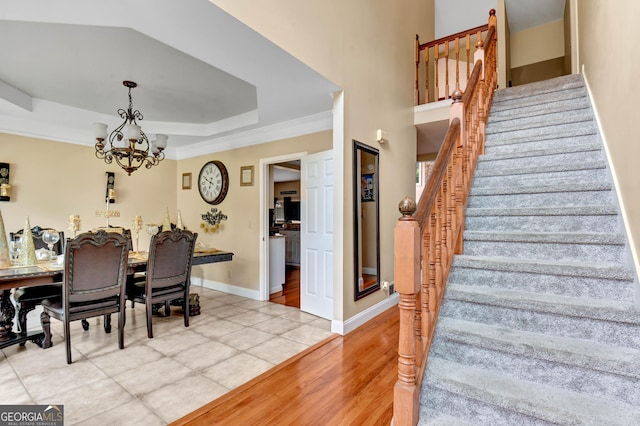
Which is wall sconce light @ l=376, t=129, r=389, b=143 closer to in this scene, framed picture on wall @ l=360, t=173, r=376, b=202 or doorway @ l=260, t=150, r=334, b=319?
framed picture on wall @ l=360, t=173, r=376, b=202

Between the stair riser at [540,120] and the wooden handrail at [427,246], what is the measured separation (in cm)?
66

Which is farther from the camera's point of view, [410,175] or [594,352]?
[410,175]

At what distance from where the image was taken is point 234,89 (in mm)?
3742

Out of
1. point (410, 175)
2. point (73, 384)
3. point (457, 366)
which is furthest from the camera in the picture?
point (410, 175)

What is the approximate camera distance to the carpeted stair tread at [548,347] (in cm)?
140

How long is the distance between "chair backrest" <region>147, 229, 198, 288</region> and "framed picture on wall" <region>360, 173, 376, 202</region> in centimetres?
200

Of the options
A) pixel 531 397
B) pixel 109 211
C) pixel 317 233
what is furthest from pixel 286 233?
pixel 531 397

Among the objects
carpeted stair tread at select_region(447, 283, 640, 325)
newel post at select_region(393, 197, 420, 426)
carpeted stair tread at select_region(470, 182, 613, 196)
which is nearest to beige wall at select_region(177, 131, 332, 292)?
carpeted stair tread at select_region(470, 182, 613, 196)

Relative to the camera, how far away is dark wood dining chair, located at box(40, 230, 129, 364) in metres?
2.58

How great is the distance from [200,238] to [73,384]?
3400mm

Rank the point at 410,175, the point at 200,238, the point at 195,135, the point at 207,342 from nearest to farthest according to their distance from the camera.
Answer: the point at 207,342 → the point at 410,175 → the point at 195,135 → the point at 200,238

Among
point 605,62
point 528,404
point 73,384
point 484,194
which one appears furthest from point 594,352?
point 73,384

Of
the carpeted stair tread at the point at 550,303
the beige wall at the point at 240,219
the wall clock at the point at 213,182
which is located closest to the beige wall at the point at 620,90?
the carpeted stair tread at the point at 550,303

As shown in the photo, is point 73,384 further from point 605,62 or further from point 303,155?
point 605,62
